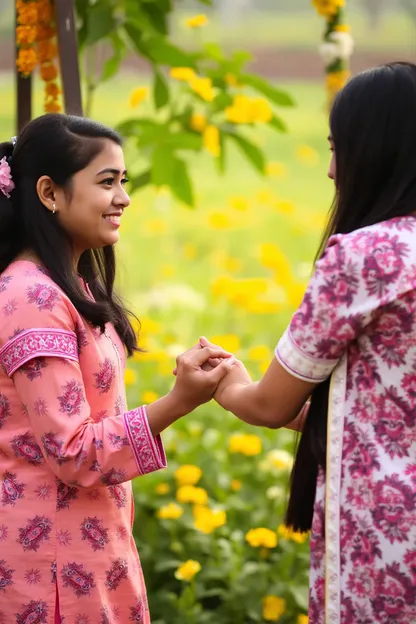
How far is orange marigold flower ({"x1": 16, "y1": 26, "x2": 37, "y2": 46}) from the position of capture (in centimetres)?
217

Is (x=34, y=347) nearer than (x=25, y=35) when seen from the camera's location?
Yes

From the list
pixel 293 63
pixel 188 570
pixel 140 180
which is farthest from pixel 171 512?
pixel 293 63

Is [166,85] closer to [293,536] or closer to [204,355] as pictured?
[204,355]

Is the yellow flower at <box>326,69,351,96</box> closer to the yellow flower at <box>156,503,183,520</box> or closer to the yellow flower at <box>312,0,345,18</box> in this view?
the yellow flower at <box>312,0,345,18</box>

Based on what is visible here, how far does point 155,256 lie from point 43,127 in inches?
159

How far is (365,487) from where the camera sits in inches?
59.9

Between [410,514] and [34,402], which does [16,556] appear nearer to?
[34,402]

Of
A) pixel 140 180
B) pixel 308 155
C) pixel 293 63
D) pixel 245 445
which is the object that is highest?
pixel 140 180

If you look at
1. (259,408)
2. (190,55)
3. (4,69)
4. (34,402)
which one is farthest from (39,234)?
(4,69)

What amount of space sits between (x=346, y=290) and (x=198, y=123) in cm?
135

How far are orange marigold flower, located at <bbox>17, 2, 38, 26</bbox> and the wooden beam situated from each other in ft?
0.18

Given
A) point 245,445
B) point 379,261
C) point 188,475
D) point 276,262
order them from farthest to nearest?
point 276,262 → point 245,445 → point 188,475 → point 379,261

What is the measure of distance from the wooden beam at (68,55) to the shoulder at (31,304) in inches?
24.3

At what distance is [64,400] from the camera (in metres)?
1.64
